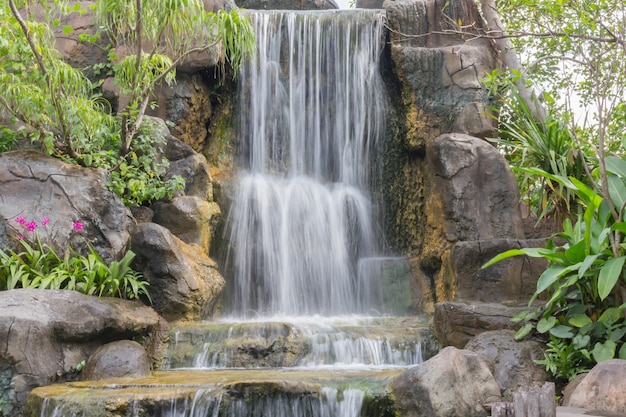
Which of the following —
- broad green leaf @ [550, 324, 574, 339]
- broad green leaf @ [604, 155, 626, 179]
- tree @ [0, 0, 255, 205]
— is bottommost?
broad green leaf @ [550, 324, 574, 339]

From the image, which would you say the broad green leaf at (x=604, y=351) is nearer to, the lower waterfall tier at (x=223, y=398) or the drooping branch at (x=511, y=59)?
the lower waterfall tier at (x=223, y=398)

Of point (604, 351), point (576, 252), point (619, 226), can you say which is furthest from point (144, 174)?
point (604, 351)

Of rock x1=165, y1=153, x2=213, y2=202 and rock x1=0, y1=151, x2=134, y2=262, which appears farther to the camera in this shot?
rock x1=165, y1=153, x2=213, y2=202

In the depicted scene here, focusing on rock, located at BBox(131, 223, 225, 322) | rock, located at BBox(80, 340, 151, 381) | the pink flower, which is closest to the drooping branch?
rock, located at BBox(131, 223, 225, 322)

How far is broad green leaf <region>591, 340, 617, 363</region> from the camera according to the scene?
6.20m

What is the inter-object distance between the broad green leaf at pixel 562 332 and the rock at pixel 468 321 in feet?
1.58

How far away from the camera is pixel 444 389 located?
5.66m

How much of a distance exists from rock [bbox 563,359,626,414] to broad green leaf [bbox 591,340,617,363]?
59cm

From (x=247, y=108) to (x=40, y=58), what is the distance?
4524 mm

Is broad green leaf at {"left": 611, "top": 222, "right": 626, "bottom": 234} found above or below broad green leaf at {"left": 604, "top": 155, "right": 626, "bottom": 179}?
below

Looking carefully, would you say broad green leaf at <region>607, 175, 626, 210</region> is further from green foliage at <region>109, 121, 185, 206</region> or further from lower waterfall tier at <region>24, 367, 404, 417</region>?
green foliage at <region>109, 121, 185, 206</region>

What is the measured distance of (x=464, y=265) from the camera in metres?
8.39

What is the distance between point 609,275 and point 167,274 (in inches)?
194

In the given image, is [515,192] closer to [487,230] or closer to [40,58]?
[487,230]
